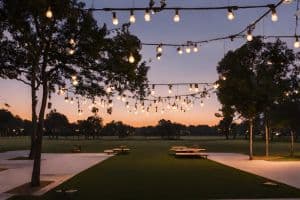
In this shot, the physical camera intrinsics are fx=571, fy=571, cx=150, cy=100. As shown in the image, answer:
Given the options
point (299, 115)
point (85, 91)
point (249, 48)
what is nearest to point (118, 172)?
point (85, 91)

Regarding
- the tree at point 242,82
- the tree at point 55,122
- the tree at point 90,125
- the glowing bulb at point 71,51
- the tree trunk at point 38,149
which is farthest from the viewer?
the tree at point 55,122

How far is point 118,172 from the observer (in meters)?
24.7

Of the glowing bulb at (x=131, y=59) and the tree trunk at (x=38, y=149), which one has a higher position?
the glowing bulb at (x=131, y=59)

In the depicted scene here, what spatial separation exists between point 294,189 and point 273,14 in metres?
6.02

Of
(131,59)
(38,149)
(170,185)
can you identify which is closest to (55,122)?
(38,149)

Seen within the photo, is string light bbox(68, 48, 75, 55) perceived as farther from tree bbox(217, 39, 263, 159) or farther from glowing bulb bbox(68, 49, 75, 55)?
tree bbox(217, 39, 263, 159)

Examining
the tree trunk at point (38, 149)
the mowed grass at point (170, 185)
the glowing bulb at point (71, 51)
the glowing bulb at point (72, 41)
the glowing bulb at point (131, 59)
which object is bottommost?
the mowed grass at point (170, 185)

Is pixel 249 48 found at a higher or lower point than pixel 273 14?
higher

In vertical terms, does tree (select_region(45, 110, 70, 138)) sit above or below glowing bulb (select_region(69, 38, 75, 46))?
above

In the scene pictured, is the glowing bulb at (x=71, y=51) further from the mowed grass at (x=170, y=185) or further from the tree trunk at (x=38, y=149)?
the mowed grass at (x=170, y=185)

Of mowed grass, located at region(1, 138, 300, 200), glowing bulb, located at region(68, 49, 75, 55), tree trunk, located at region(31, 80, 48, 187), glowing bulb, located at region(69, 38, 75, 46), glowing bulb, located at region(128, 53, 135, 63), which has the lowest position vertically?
mowed grass, located at region(1, 138, 300, 200)

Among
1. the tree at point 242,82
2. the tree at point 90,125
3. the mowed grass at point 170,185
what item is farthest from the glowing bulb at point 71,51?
the tree at point 90,125

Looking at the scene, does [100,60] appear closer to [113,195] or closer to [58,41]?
[58,41]

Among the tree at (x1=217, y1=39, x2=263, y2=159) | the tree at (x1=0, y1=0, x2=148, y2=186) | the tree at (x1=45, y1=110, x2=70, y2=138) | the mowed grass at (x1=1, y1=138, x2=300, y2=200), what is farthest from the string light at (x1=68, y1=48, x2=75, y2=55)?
the tree at (x1=45, y1=110, x2=70, y2=138)
